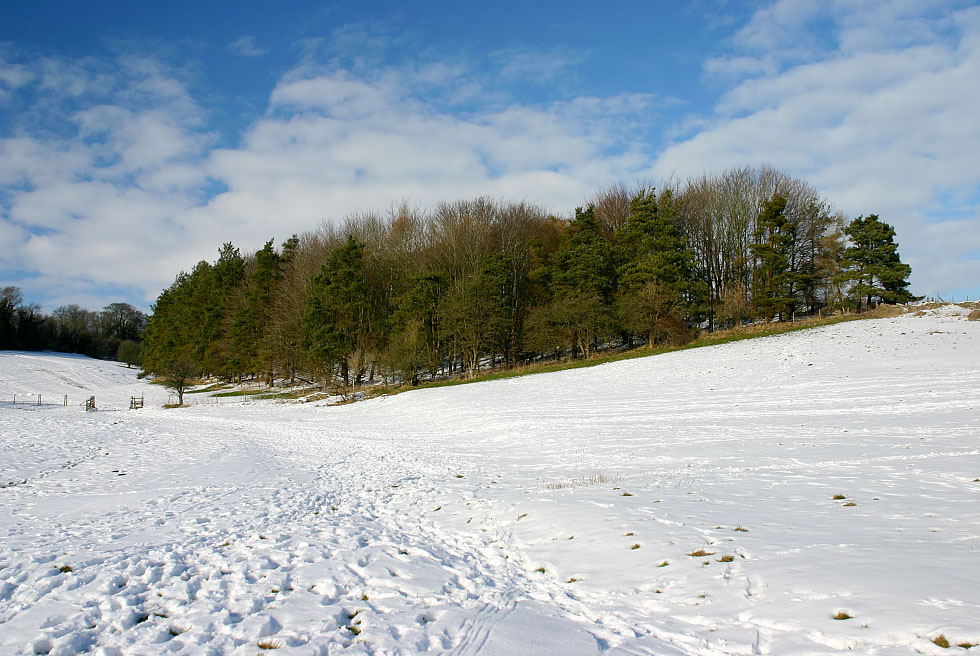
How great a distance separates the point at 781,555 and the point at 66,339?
408 feet

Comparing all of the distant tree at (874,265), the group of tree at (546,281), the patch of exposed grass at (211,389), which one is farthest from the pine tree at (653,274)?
the patch of exposed grass at (211,389)

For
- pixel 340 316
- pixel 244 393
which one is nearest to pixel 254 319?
pixel 244 393

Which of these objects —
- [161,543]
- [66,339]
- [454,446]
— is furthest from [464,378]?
[66,339]

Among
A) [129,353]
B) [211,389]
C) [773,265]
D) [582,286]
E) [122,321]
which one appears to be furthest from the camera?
[122,321]

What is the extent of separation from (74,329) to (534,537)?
124m

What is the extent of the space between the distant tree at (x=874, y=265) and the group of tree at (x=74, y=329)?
98287 millimetres

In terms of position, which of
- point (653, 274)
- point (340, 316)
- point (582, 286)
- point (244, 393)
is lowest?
point (244, 393)

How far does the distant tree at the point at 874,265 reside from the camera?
129 feet

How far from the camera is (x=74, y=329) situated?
331 feet

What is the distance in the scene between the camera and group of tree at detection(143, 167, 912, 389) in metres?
40.1

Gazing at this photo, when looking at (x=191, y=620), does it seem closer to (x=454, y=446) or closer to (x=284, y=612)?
(x=284, y=612)

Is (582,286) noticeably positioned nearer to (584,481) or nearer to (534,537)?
(584,481)

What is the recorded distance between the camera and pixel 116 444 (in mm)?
19766

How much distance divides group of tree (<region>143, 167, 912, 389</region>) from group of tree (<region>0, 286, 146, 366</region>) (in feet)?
188
